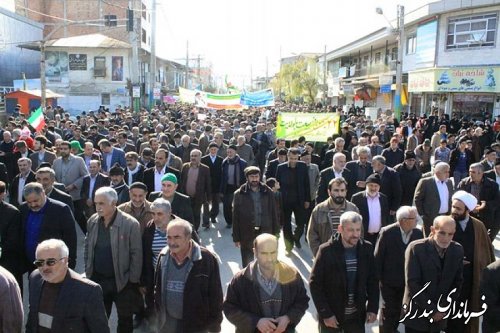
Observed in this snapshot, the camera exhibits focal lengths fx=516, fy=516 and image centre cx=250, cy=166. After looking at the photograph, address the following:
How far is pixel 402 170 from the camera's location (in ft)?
29.9

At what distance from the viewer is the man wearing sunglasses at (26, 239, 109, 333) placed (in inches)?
142

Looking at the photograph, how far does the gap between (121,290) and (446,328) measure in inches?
127

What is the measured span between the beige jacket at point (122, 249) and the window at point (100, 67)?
126ft

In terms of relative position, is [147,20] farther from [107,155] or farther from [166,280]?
[166,280]

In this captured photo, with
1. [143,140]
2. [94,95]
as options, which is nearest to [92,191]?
[143,140]

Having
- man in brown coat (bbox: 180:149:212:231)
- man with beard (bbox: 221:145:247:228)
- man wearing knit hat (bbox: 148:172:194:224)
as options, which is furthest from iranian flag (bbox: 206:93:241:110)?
man wearing knit hat (bbox: 148:172:194:224)

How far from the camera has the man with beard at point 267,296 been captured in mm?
3877

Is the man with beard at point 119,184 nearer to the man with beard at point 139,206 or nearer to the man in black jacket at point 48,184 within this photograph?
the man in black jacket at point 48,184

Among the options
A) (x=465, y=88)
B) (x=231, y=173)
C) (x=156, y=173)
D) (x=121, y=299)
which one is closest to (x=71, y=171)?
(x=156, y=173)

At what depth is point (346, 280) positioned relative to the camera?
448 cm

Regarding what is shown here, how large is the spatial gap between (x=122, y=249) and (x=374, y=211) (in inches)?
129

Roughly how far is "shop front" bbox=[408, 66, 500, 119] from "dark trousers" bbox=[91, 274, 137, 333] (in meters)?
21.7

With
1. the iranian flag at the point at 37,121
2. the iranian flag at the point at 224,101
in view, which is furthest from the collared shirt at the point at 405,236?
the iranian flag at the point at 224,101

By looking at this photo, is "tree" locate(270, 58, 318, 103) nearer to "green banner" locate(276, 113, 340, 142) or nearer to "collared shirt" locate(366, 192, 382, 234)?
"green banner" locate(276, 113, 340, 142)
